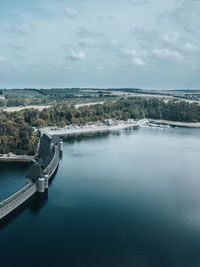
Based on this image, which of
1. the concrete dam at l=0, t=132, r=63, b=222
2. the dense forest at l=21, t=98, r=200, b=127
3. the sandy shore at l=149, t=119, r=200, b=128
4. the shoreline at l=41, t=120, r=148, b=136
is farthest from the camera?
the sandy shore at l=149, t=119, r=200, b=128

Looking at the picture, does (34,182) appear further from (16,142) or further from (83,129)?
(83,129)

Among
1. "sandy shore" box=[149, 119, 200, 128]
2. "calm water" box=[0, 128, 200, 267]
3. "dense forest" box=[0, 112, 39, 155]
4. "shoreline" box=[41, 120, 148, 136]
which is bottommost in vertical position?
"calm water" box=[0, 128, 200, 267]

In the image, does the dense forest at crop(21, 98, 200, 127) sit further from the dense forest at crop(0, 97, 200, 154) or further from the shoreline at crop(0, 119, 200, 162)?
the shoreline at crop(0, 119, 200, 162)

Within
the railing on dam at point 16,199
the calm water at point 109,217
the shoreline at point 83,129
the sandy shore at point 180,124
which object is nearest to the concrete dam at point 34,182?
the railing on dam at point 16,199

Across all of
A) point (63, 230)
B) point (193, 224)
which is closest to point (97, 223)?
point (63, 230)

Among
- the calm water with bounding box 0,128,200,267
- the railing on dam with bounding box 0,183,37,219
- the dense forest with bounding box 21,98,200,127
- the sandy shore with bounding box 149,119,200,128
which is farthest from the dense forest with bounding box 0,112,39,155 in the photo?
the sandy shore with bounding box 149,119,200,128

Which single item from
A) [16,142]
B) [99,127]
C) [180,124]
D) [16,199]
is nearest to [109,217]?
[16,199]
